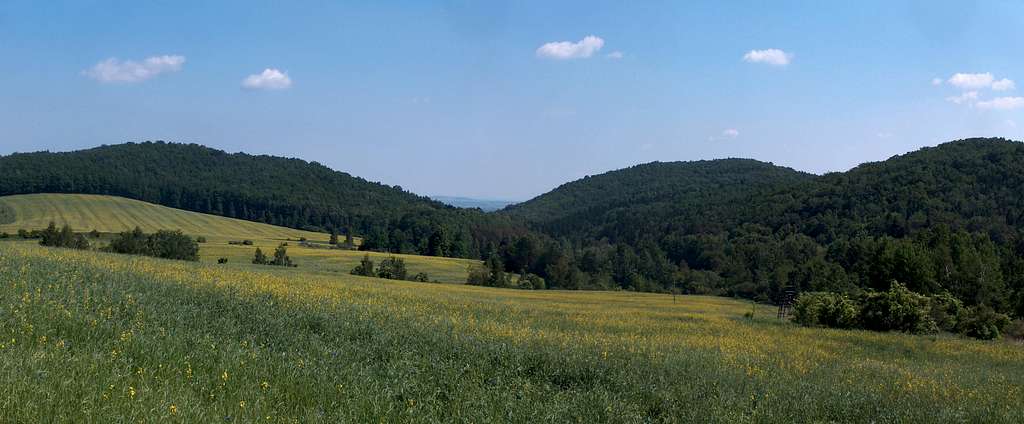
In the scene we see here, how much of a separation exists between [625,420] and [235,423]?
15.8 feet

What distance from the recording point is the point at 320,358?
10.2 metres

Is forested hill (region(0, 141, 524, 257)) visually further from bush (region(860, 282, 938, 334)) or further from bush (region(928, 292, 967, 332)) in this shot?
bush (region(860, 282, 938, 334))

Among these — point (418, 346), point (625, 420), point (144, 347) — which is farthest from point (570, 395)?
point (144, 347)

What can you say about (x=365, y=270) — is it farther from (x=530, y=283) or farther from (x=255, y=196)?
(x=255, y=196)

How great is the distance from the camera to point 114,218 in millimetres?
105688

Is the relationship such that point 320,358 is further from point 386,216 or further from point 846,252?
point 386,216

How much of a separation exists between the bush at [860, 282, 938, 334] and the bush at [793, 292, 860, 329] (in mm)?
587

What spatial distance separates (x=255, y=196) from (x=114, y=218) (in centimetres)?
5015

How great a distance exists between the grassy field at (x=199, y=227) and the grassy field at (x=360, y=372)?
5576 centimetres

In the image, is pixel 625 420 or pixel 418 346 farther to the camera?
pixel 418 346

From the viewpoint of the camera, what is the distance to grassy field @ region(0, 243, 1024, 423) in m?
7.11

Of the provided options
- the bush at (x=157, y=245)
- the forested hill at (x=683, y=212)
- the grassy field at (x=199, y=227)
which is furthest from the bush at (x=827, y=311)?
the forested hill at (x=683, y=212)

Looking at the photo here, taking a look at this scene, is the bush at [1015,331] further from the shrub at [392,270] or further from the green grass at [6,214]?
the green grass at [6,214]

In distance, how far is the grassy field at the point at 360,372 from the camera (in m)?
7.11
